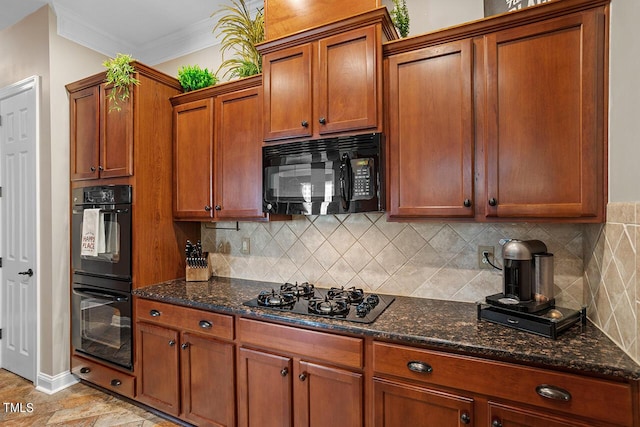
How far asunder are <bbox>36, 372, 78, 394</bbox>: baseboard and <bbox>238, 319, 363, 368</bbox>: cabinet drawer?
6.46 ft

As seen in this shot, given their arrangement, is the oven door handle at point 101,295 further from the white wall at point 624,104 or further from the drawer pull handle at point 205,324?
the white wall at point 624,104

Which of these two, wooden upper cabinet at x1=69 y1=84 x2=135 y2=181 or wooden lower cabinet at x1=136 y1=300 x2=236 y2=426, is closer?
wooden lower cabinet at x1=136 y1=300 x2=236 y2=426

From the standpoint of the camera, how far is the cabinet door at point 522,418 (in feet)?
4.11

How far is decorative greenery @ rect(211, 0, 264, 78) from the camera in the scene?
95.9 inches

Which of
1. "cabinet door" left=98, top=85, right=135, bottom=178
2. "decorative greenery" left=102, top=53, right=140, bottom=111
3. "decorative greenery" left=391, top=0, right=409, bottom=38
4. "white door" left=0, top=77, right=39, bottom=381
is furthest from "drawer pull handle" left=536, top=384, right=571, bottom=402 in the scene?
"white door" left=0, top=77, right=39, bottom=381

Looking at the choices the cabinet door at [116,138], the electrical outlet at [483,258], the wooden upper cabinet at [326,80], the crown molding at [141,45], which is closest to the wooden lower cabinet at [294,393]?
the electrical outlet at [483,258]

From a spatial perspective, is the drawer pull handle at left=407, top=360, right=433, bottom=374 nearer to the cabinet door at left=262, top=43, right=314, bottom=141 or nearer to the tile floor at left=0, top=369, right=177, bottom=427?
the cabinet door at left=262, top=43, right=314, bottom=141

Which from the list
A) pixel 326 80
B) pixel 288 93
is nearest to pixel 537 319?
pixel 326 80

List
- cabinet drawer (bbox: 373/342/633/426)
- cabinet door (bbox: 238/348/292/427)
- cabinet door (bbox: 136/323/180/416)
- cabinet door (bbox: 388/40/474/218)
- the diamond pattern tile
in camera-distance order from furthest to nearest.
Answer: cabinet door (bbox: 136/323/180/416) < cabinet door (bbox: 238/348/292/427) < cabinet door (bbox: 388/40/474/218) < the diamond pattern tile < cabinet drawer (bbox: 373/342/633/426)

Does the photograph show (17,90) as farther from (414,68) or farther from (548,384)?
(548,384)

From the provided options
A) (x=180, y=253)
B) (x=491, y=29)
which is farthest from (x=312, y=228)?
(x=491, y=29)

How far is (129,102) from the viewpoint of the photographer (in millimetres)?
2463

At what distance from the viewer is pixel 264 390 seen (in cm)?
189

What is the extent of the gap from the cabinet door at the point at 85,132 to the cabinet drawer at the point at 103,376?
1.50m
